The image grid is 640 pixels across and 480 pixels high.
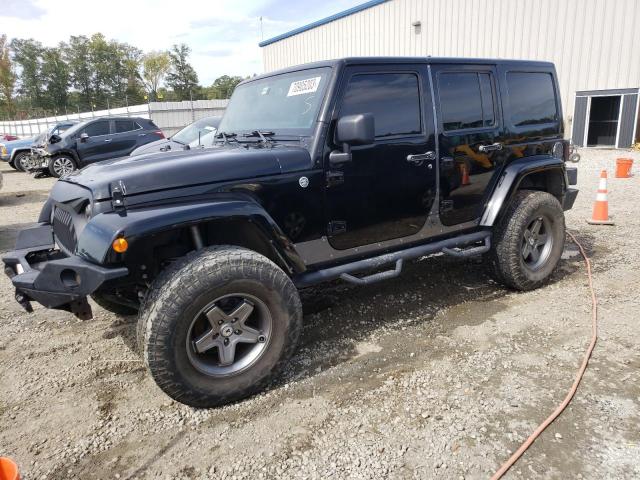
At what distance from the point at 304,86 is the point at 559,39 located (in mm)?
17497

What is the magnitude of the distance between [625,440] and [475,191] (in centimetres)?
217

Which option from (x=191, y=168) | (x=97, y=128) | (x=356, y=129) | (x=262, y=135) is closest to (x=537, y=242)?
(x=356, y=129)

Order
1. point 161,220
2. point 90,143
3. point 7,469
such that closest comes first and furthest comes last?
point 7,469
point 161,220
point 90,143

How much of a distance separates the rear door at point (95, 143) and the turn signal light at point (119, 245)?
12209 mm

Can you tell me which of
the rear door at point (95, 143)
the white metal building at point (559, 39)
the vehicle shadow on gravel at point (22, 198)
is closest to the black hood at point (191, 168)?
the vehicle shadow on gravel at point (22, 198)

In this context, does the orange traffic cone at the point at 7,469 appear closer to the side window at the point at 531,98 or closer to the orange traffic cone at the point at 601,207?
the side window at the point at 531,98

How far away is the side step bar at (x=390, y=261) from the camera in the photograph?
322 centimetres

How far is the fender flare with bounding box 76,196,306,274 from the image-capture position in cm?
243

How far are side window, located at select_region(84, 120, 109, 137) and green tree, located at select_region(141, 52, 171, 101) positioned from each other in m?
64.5

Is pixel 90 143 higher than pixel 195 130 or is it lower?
lower

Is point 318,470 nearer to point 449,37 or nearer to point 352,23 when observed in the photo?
point 449,37

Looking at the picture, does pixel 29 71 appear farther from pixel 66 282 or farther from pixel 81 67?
pixel 66 282

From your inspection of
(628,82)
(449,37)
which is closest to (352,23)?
(449,37)

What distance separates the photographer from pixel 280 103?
3486 millimetres
